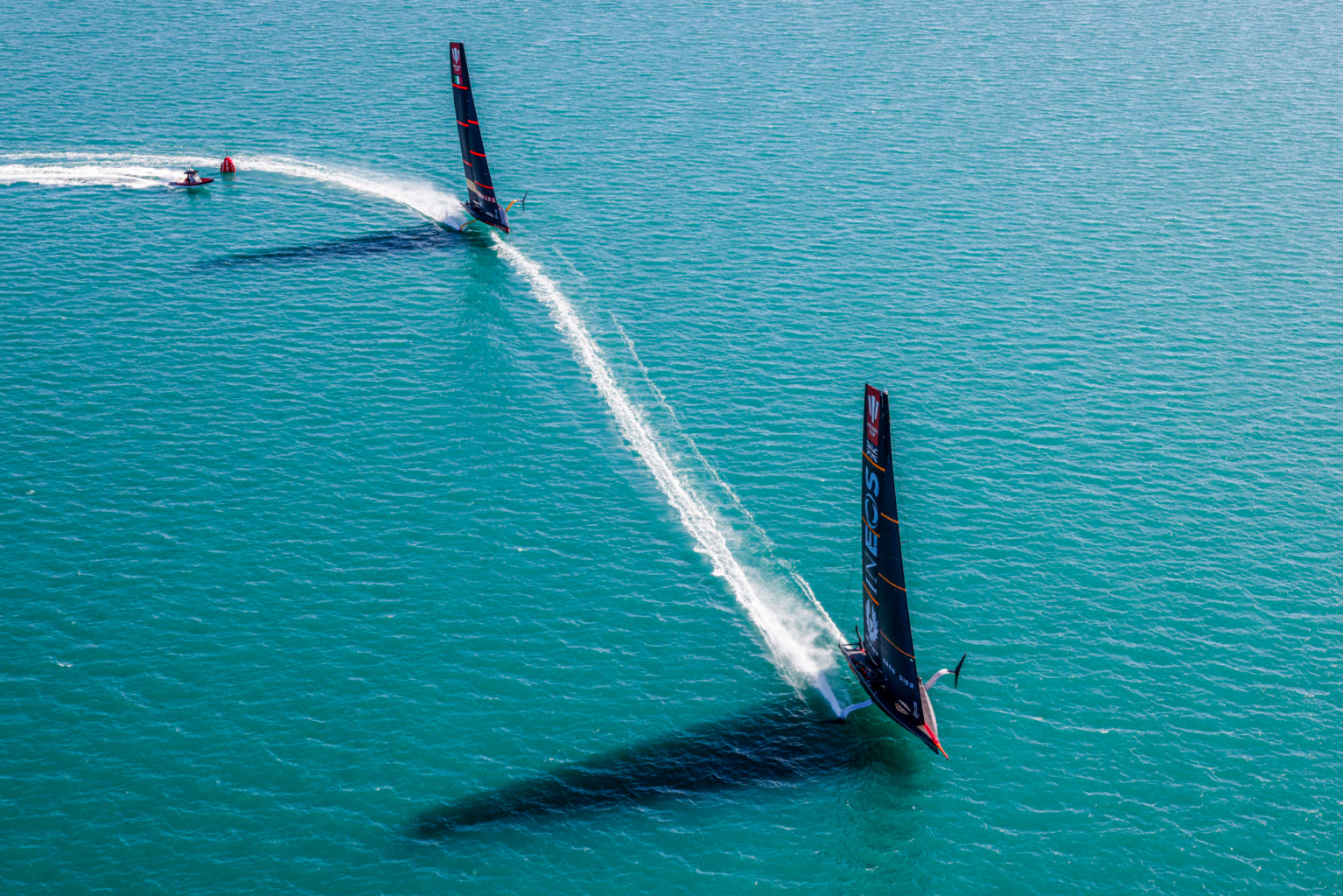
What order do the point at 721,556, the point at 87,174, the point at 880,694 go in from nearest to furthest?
1. the point at 880,694
2. the point at 721,556
3. the point at 87,174

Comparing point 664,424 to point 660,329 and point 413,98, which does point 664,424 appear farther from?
point 413,98

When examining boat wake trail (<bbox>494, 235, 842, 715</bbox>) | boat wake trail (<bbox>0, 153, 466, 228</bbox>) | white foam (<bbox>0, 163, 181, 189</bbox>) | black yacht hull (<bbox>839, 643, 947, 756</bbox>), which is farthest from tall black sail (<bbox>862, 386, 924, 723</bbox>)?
white foam (<bbox>0, 163, 181, 189</bbox>)

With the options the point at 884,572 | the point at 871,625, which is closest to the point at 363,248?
the point at 871,625

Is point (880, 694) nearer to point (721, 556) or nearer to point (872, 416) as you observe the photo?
point (872, 416)

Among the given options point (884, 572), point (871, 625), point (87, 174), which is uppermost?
point (87, 174)

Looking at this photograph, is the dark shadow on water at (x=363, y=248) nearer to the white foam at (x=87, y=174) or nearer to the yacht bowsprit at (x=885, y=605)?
the white foam at (x=87, y=174)

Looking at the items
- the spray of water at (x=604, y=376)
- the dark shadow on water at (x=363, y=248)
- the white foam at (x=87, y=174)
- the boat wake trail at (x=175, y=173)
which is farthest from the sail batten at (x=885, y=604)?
the white foam at (x=87, y=174)

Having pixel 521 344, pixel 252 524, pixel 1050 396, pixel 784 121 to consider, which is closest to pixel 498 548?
pixel 252 524
